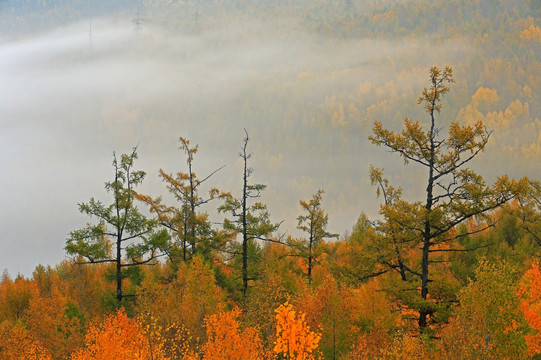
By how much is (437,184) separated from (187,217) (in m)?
20.6

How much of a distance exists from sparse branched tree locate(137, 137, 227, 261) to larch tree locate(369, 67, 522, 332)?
58.1ft

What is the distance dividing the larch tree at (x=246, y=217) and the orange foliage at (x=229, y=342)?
810 cm

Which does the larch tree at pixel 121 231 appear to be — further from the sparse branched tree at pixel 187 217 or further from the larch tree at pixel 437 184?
the larch tree at pixel 437 184

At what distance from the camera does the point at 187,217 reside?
37031mm

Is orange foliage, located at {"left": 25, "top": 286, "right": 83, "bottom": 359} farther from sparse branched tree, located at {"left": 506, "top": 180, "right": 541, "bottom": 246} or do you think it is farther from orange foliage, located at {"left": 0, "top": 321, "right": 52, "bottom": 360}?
sparse branched tree, located at {"left": 506, "top": 180, "right": 541, "bottom": 246}

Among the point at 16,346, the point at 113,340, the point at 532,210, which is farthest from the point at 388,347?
the point at 532,210

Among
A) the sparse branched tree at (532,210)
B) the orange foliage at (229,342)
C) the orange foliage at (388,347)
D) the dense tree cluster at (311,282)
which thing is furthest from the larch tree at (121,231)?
the sparse branched tree at (532,210)

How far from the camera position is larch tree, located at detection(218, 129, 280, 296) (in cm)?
3650

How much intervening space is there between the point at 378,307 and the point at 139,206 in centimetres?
1875

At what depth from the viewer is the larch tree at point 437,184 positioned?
69.5 feet

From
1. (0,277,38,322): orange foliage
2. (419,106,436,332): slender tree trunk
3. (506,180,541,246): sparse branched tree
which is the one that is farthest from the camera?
(0,277,38,322): orange foliage

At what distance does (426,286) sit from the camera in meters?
22.8

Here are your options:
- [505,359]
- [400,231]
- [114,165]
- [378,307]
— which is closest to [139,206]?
[114,165]

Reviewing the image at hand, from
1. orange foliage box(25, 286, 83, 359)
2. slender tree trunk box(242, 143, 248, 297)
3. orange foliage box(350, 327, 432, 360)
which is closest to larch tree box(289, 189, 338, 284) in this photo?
slender tree trunk box(242, 143, 248, 297)
